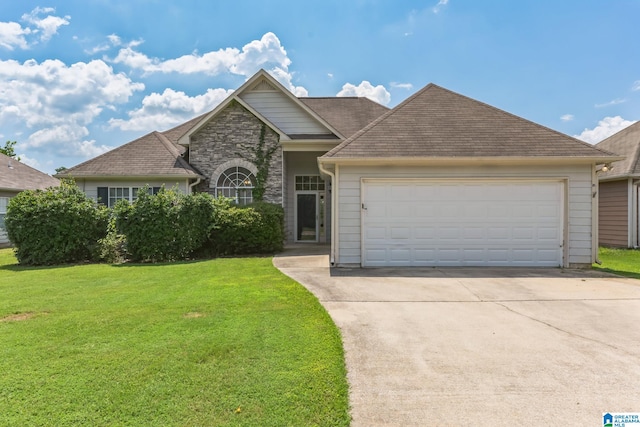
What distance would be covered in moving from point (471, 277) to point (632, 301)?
9.35 feet

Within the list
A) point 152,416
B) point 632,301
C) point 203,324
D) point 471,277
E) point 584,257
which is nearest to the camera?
point 152,416

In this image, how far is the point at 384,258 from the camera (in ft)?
31.4

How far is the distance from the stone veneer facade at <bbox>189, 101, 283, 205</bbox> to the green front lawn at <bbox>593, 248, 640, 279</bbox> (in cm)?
1097

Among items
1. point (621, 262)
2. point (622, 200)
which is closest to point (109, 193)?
point (621, 262)

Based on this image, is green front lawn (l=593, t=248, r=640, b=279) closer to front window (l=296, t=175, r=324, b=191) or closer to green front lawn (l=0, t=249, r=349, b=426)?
green front lawn (l=0, t=249, r=349, b=426)

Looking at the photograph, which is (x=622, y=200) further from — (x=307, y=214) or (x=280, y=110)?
(x=280, y=110)

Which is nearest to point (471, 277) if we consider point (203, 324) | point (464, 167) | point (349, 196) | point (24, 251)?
point (464, 167)

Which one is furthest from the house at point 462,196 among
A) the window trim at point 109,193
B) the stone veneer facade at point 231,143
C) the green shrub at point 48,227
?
the window trim at point 109,193

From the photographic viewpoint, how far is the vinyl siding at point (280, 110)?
49.9ft

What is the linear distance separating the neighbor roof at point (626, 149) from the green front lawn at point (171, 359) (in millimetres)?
14154

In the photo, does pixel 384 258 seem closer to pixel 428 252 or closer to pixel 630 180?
pixel 428 252

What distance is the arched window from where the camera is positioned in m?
14.4

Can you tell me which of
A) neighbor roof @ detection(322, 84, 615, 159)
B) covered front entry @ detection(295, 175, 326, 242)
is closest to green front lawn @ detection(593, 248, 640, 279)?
neighbor roof @ detection(322, 84, 615, 159)

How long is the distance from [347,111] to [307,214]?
Answer: 6.24m
